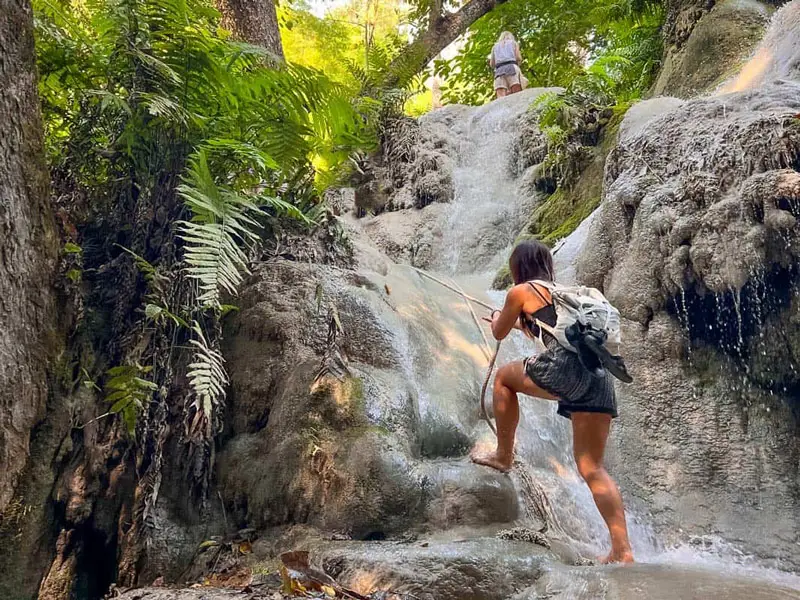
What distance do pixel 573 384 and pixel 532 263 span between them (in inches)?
27.7

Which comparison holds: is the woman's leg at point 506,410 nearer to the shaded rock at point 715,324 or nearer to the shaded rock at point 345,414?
the shaded rock at point 345,414

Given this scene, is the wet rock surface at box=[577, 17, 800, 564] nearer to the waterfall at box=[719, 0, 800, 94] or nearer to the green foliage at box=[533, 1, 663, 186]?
the waterfall at box=[719, 0, 800, 94]

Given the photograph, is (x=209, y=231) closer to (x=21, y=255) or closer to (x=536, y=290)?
(x=21, y=255)

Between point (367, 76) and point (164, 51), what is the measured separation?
717 cm

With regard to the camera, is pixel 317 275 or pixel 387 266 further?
pixel 387 266

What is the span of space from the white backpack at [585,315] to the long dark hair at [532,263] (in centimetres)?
24

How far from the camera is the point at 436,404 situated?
13.3 feet

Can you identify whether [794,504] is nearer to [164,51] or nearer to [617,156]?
[617,156]

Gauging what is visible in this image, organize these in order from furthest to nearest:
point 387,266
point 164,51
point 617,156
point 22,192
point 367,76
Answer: point 367,76 → point 617,156 → point 387,266 → point 164,51 → point 22,192

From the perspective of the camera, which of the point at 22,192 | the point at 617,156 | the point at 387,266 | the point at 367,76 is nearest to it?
the point at 22,192

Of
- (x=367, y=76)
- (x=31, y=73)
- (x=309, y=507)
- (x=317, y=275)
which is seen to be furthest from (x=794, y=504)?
(x=367, y=76)

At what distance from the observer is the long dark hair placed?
3.49 meters

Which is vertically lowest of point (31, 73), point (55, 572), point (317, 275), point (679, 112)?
point (55, 572)

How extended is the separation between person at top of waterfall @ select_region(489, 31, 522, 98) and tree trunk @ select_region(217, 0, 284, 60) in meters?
6.89
